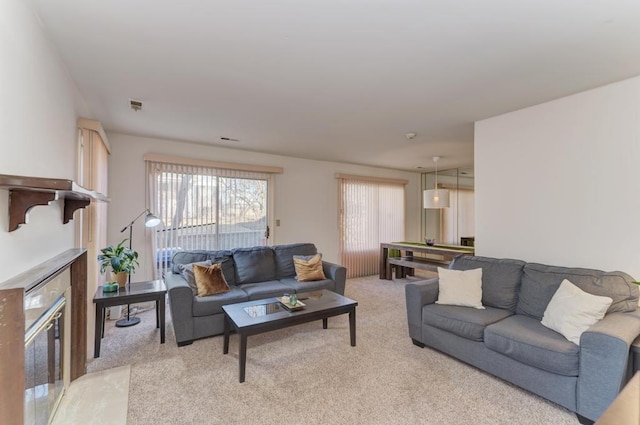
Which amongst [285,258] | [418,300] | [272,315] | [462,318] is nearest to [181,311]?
[272,315]

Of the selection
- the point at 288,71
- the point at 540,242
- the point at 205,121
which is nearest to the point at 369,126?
the point at 288,71

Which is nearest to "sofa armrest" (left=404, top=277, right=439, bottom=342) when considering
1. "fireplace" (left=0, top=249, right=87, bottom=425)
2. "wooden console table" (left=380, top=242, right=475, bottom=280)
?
"wooden console table" (left=380, top=242, right=475, bottom=280)

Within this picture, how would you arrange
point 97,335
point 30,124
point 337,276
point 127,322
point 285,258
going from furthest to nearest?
point 285,258 < point 337,276 < point 127,322 < point 97,335 < point 30,124

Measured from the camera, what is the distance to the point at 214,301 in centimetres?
309

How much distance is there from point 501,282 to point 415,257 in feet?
9.77

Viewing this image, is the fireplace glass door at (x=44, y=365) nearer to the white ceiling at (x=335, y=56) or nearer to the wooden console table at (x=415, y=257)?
the white ceiling at (x=335, y=56)

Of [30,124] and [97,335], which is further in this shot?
[97,335]

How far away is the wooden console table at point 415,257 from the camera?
4.59 metres

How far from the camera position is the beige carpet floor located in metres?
1.94

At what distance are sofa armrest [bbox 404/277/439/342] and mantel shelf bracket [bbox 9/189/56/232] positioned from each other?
9.37 feet

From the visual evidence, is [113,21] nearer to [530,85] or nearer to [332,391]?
[332,391]

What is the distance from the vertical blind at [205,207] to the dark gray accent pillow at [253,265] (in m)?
0.88

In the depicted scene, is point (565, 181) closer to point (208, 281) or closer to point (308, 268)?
point (308, 268)

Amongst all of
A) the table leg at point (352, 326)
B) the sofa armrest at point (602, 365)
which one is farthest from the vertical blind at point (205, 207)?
the sofa armrest at point (602, 365)
